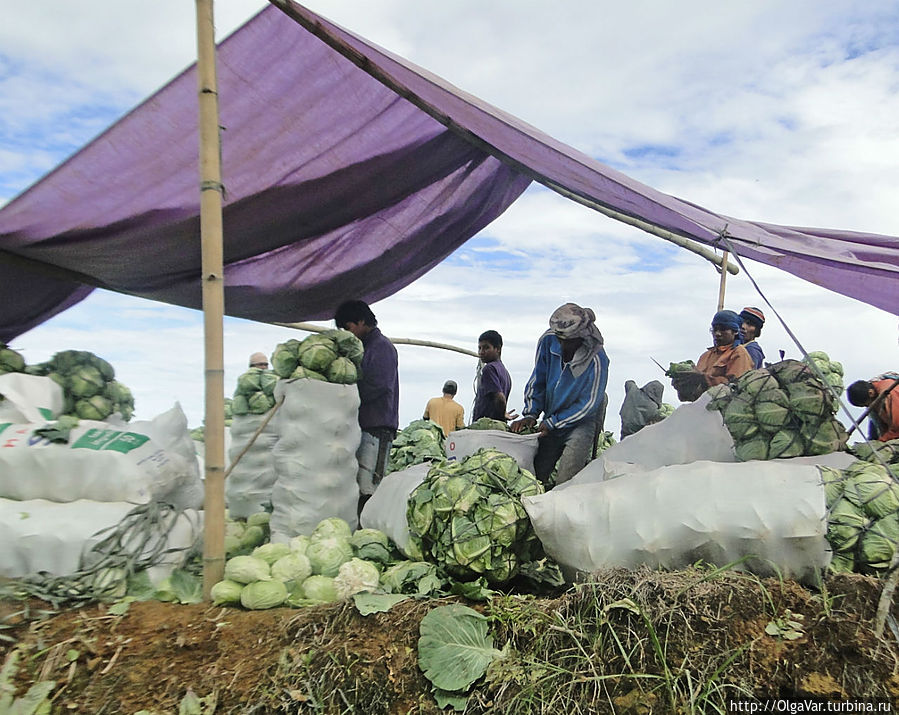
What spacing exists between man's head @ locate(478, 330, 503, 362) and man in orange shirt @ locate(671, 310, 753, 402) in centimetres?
165

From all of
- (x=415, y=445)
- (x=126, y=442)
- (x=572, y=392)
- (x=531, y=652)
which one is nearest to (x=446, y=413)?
(x=415, y=445)

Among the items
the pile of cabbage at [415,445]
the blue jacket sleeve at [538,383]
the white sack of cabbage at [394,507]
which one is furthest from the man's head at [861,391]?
the pile of cabbage at [415,445]

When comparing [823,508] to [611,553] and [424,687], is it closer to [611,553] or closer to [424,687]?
[611,553]

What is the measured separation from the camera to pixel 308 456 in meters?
3.81

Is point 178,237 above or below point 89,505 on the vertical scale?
above

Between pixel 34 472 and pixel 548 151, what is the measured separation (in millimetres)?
3116

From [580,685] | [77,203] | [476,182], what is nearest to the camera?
[580,685]

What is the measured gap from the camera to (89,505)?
338 centimetres

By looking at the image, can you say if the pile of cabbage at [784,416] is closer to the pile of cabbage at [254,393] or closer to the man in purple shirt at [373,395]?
the man in purple shirt at [373,395]

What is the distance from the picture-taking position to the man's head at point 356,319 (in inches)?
189

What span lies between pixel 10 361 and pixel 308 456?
263 cm

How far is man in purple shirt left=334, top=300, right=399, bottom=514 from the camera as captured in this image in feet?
15.4

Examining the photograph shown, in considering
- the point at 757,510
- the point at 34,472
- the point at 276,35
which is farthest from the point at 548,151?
the point at 34,472

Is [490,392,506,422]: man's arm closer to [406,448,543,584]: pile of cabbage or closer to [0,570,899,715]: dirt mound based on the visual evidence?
[406,448,543,584]: pile of cabbage
